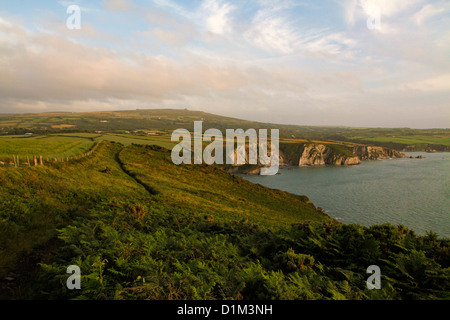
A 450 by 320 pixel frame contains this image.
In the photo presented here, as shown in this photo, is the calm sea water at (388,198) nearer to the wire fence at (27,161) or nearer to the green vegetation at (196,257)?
the green vegetation at (196,257)

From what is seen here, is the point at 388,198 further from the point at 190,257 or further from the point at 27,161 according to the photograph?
the point at 27,161

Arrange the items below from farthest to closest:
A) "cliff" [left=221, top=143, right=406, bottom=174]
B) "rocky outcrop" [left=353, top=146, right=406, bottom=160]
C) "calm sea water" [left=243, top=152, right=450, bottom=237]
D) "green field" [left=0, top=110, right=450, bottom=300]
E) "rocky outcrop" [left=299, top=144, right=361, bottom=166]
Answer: "rocky outcrop" [left=353, top=146, right=406, bottom=160] → "rocky outcrop" [left=299, top=144, right=361, bottom=166] → "cliff" [left=221, top=143, right=406, bottom=174] → "calm sea water" [left=243, top=152, right=450, bottom=237] → "green field" [left=0, top=110, right=450, bottom=300]

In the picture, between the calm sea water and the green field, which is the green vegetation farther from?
the calm sea water

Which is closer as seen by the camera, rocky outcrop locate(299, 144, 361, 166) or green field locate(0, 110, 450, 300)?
green field locate(0, 110, 450, 300)

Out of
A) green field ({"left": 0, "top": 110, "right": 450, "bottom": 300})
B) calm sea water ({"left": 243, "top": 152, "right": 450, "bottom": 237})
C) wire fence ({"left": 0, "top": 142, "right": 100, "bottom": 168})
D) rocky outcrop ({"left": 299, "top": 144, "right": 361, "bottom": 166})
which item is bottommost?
calm sea water ({"left": 243, "top": 152, "right": 450, "bottom": 237})

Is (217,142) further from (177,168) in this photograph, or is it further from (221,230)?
(221,230)

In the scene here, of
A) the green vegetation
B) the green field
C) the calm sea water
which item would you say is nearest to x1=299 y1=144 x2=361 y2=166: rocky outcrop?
the calm sea water

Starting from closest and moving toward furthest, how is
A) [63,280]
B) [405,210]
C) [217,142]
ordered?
[63,280] < [405,210] < [217,142]

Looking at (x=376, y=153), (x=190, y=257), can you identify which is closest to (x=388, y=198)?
(x=190, y=257)

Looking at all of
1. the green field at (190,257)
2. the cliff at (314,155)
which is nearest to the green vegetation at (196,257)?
the green field at (190,257)

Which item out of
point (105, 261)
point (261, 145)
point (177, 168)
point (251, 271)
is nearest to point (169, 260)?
point (105, 261)
